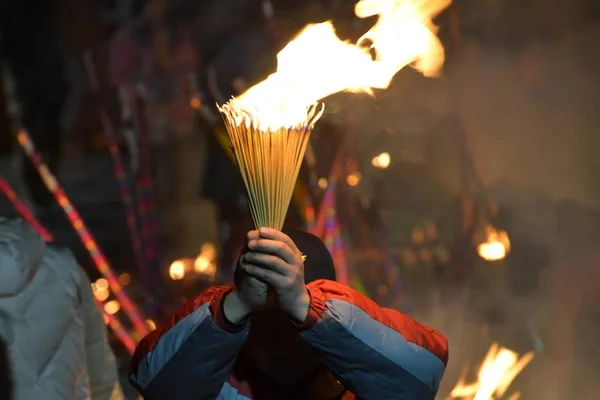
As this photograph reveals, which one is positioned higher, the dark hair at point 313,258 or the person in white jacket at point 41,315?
the dark hair at point 313,258

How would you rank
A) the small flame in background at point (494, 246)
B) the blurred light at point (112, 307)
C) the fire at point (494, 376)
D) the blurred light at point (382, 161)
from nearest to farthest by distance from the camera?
the fire at point (494, 376) < the small flame in background at point (494, 246) < the blurred light at point (382, 161) < the blurred light at point (112, 307)

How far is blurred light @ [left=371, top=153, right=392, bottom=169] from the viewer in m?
2.86

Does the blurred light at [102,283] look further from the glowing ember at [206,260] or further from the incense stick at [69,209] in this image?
the glowing ember at [206,260]

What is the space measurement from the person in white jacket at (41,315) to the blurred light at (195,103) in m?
1.72

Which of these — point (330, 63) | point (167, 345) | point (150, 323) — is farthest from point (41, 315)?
point (150, 323)

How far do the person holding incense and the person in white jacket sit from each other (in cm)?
29

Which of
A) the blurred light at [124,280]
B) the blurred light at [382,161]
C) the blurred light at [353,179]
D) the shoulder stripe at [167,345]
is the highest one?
the blurred light at [382,161]

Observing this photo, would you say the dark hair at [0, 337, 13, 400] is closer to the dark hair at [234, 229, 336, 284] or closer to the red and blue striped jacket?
the red and blue striped jacket

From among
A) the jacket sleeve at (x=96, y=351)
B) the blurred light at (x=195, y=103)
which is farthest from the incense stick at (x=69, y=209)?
the jacket sleeve at (x=96, y=351)

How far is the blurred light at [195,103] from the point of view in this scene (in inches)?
122

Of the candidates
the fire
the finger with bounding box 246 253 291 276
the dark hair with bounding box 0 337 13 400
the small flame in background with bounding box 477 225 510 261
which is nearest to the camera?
the finger with bounding box 246 253 291 276

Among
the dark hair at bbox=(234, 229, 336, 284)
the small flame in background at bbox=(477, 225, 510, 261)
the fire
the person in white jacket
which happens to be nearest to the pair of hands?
the dark hair at bbox=(234, 229, 336, 284)

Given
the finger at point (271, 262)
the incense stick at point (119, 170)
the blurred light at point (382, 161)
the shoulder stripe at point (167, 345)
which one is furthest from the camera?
the incense stick at point (119, 170)

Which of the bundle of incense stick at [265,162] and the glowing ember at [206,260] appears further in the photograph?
the glowing ember at [206,260]
